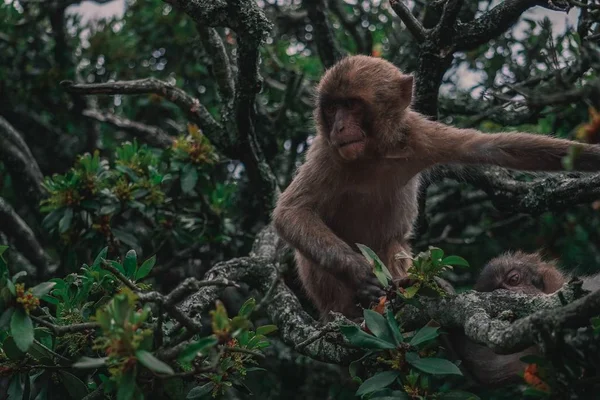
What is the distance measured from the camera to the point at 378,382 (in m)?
3.38

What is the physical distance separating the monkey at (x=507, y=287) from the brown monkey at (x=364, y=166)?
0.62 metres

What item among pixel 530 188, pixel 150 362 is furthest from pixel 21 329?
pixel 530 188

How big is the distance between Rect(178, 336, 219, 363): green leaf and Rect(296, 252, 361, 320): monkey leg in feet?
7.70

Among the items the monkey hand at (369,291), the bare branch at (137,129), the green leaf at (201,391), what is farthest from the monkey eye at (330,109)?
the bare branch at (137,129)

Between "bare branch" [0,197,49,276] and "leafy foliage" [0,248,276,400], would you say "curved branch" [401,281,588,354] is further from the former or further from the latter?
"bare branch" [0,197,49,276]

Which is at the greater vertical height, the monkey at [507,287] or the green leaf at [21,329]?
the green leaf at [21,329]

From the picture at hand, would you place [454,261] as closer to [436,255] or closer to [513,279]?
[436,255]

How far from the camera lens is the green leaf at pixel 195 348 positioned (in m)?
2.81

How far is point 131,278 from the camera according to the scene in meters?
3.84

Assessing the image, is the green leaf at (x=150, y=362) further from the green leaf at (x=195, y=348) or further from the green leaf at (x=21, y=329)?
the green leaf at (x=21, y=329)

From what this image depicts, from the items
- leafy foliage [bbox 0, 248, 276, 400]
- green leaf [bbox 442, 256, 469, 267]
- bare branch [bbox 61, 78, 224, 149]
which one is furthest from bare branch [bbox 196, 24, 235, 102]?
green leaf [bbox 442, 256, 469, 267]

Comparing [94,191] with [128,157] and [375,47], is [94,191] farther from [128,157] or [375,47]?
[375,47]

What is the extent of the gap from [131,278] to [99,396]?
2.04 ft

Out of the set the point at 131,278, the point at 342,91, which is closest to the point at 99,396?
the point at 131,278
